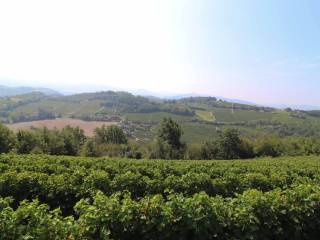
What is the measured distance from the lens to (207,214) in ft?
26.8

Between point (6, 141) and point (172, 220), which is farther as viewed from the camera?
point (6, 141)

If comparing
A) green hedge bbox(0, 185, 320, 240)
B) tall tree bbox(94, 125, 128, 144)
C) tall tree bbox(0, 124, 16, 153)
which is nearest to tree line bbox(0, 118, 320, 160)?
tall tree bbox(94, 125, 128, 144)

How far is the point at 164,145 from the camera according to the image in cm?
6838

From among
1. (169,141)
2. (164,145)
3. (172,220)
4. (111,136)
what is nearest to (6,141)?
(164,145)

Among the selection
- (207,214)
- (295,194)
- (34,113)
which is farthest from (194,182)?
(34,113)

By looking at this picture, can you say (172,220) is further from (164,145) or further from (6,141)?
(164,145)

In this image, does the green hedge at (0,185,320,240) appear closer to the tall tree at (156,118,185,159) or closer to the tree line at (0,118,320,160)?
the tree line at (0,118,320,160)

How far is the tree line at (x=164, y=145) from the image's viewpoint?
58.6m

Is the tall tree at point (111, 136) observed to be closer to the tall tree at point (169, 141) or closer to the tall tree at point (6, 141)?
the tall tree at point (169, 141)

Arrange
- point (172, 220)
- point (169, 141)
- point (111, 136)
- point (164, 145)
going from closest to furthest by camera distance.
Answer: point (172, 220) → point (164, 145) → point (169, 141) → point (111, 136)

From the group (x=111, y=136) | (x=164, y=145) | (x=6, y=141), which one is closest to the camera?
(x=6, y=141)

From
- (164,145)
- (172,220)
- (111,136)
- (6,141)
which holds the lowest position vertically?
(111,136)

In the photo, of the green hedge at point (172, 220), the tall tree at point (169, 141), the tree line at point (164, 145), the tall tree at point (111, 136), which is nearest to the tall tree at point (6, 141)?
the tree line at point (164, 145)

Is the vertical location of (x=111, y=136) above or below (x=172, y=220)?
below
